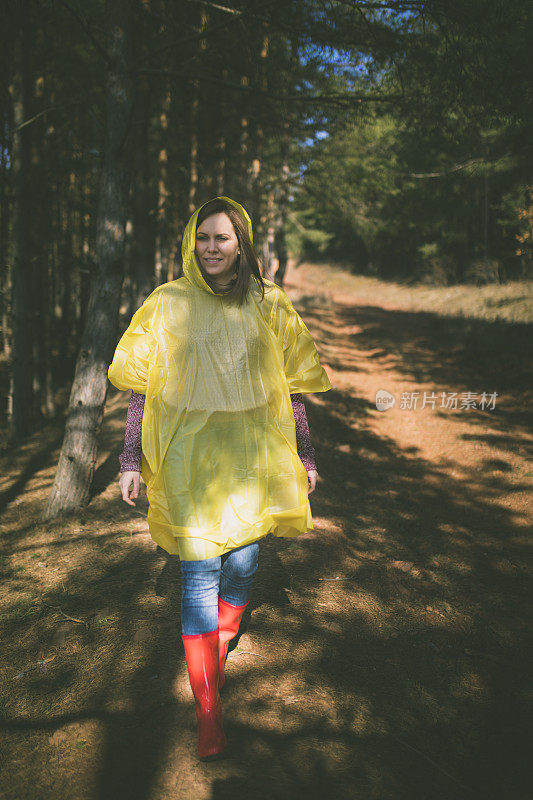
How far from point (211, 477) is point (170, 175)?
12.2 metres

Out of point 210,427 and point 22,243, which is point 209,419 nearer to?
point 210,427

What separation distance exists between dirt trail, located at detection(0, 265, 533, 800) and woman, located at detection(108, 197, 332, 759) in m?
0.33

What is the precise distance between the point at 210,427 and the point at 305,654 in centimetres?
147

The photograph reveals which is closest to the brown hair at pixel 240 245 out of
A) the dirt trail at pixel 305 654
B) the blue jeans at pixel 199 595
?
the blue jeans at pixel 199 595

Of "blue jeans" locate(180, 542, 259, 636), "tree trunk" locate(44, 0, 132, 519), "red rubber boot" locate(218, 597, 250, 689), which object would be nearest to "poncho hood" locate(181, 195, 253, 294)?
"blue jeans" locate(180, 542, 259, 636)

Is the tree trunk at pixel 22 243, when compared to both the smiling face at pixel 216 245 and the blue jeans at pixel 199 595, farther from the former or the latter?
the blue jeans at pixel 199 595

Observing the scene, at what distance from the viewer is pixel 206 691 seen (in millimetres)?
1995

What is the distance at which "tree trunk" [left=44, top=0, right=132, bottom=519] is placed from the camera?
4531mm

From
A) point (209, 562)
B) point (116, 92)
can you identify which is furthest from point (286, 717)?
point (116, 92)

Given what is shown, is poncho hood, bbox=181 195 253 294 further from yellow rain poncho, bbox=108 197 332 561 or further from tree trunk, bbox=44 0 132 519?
tree trunk, bbox=44 0 132 519

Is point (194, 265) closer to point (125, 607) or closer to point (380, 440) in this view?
point (125, 607)

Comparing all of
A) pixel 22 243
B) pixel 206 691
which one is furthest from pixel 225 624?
pixel 22 243

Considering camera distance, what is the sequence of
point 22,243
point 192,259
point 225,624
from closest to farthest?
point 192,259
point 225,624
point 22,243

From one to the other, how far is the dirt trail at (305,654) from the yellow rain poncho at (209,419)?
82cm
